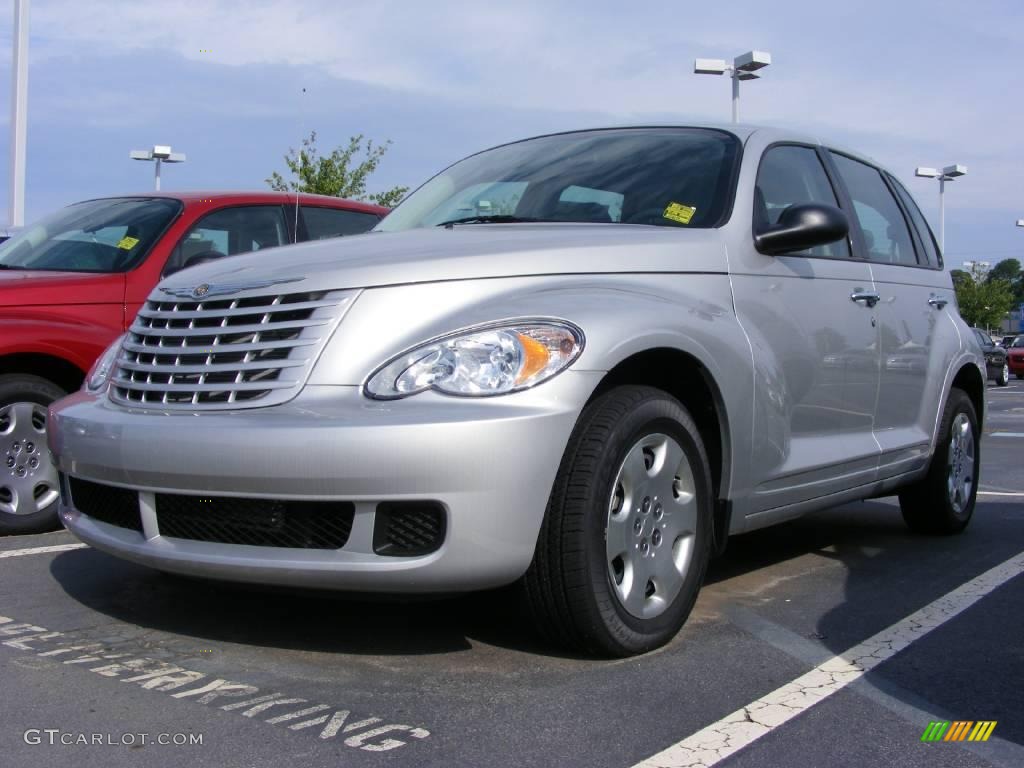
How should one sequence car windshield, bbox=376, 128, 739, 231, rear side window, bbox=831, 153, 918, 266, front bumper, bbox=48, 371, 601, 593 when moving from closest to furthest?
1. front bumper, bbox=48, 371, 601, 593
2. car windshield, bbox=376, 128, 739, 231
3. rear side window, bbox=831, 153, 918, 266

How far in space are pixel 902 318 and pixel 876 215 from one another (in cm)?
56

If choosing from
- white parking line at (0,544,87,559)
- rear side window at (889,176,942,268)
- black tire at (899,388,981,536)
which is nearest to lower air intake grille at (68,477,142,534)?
white parking line at (0,544,87,559)

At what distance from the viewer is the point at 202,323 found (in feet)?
11.7

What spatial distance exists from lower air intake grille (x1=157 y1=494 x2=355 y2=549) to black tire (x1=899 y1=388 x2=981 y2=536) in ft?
11.2

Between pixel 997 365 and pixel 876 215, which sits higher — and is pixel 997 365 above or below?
below

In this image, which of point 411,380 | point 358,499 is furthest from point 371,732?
point 411,380

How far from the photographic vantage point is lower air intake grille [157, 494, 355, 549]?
323 centimetres

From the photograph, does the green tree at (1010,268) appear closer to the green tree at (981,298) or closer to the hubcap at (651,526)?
the green tree at (981,298)

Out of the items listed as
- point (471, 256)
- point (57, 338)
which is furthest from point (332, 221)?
point (471, 256)

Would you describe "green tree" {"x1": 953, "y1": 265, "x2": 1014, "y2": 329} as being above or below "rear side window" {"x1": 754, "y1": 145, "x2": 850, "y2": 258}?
below

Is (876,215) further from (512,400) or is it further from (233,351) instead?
(233,351)

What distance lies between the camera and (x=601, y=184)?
14.9 feet

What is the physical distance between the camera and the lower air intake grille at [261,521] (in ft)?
10.6

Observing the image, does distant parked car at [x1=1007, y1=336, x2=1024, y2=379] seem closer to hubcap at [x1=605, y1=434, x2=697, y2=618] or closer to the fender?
the fender
